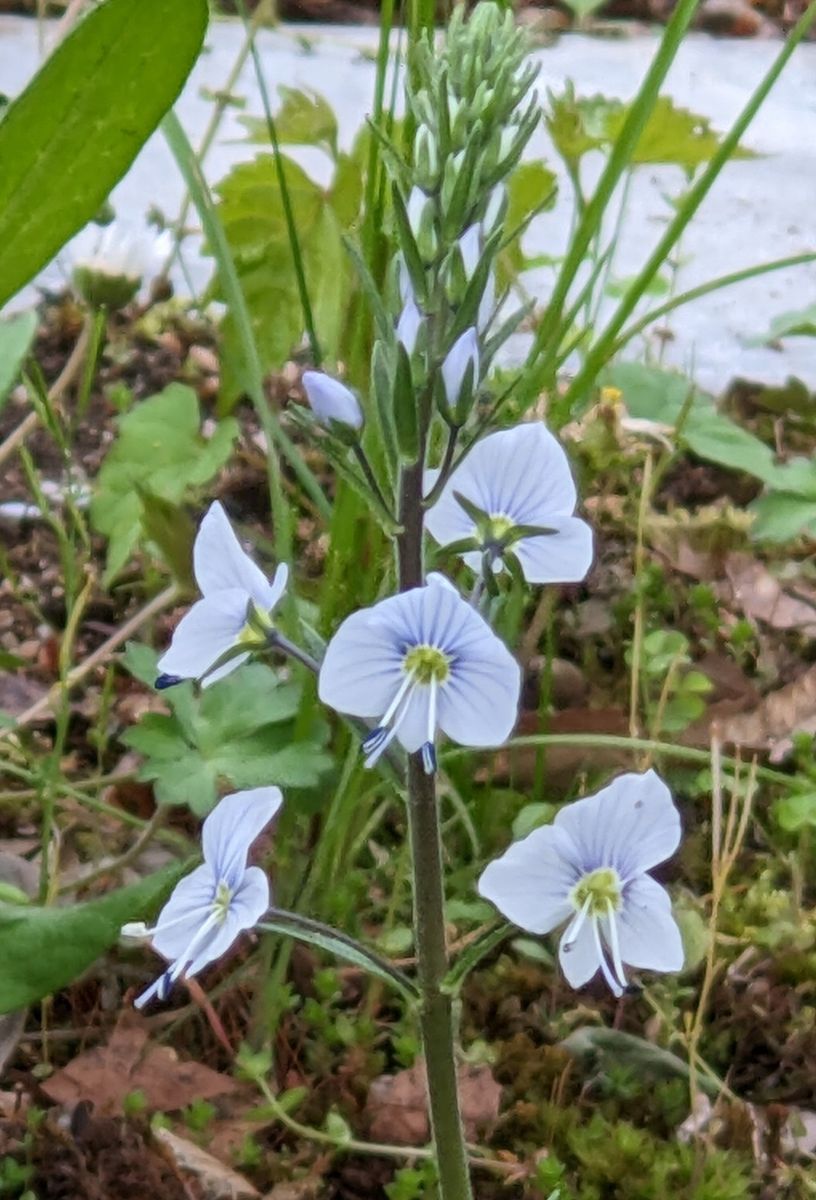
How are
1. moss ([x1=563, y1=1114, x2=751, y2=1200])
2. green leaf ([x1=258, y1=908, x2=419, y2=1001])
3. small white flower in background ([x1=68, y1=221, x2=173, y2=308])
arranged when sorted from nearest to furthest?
green leaf ([x1=258, y1=908, x2=419, y2=1001]) → moss ([x1=563, y1=1114, x2=751, y2=1200]) → small white flower in background ([x1=68, y1=221, x2=173, y2=308])

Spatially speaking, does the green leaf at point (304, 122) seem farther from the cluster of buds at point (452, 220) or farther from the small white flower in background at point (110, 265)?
the cluster of buds at point (452, 220)

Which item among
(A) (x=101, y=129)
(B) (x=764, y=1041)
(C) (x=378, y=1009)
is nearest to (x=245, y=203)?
(A) (x=101, y=129)

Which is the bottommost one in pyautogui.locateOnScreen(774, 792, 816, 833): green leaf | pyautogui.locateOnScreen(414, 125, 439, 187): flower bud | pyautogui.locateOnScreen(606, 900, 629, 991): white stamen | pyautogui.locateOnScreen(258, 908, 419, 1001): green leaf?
pyautogui.locateOnScreen(774, 792, 816, 833): green leaf

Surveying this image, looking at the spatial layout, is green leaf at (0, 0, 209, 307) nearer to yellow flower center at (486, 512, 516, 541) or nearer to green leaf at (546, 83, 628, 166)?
yellow flower center at (486, 512, 516, 541)

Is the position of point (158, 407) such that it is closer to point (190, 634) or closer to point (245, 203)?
point (245, 203)

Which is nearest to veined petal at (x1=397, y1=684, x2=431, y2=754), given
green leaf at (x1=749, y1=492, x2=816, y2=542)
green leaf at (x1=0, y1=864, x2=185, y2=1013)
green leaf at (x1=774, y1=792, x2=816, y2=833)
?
green leaf at (x1=0, y1=864, x2=185, y2=1013)

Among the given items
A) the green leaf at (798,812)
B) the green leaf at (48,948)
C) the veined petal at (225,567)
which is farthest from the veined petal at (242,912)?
the green leaf at (798,812)

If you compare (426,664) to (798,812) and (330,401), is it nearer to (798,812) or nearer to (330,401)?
(330,401)
